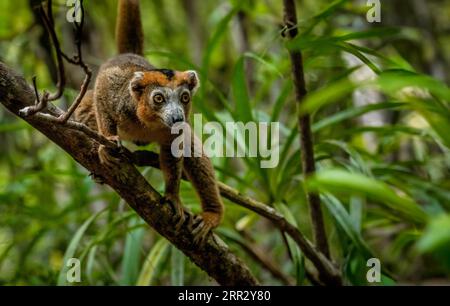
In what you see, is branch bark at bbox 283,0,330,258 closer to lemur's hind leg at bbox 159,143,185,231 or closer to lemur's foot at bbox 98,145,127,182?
lemur's hind leg at bbox 159,143,185,231

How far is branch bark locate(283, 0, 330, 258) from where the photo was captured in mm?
2432

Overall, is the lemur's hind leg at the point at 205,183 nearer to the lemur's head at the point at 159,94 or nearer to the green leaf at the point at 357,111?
the lemur's head at the point at 159,94

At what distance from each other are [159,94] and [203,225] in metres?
0.69

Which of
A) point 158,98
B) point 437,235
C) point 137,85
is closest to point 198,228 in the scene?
point 158,98

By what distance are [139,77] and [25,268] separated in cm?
163

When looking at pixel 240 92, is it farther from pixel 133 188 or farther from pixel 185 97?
pixel 133 188

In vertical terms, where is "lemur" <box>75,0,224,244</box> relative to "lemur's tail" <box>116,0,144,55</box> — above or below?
below

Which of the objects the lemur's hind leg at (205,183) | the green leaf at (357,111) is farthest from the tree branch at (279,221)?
the green leaf at (357,111)

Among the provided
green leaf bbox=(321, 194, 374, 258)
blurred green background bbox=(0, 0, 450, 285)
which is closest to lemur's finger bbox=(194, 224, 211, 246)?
blurred green background bbox=(0, 0, 450, 285)

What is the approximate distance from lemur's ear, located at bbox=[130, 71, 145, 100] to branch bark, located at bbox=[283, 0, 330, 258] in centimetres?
77

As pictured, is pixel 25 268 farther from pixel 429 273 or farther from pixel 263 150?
pixel 429 273
